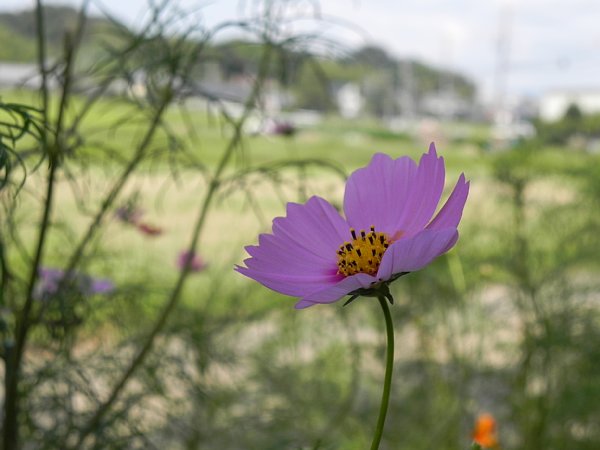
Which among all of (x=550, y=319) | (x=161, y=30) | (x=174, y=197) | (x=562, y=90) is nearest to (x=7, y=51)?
(x=550, y=319)

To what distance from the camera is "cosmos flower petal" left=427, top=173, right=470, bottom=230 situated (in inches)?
9.3

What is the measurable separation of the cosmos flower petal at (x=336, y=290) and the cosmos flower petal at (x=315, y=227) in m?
0.04

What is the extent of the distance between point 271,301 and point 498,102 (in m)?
14.0

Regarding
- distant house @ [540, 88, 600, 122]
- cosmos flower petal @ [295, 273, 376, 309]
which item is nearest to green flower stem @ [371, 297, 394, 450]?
cosmos flower petal @ [295, 273, 376, 309]

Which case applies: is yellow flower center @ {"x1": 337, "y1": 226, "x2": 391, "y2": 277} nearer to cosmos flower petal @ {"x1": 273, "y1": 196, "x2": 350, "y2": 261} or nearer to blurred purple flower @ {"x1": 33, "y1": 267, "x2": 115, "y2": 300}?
cosmos flower petal @ {"x1": 273, "y1": 196, "x2": 350, "y2": 261}

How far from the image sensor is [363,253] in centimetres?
29

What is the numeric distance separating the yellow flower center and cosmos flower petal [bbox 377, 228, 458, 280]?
1.6 inches

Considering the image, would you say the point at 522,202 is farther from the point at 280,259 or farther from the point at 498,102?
the point at 498,102

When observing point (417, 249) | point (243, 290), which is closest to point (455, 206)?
point (417, 249)

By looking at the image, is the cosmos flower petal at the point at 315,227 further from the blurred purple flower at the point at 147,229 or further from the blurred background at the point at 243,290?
the blurred purple flower at the point at 147,229

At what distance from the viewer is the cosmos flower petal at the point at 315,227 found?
28cm

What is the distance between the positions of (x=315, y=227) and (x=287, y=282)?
4 centimetres

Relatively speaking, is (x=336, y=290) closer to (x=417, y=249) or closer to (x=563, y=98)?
(x=417, y=249)

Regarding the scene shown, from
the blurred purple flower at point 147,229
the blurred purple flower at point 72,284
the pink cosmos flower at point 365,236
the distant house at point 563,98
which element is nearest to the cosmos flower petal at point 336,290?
the pink cosmos flower at point 365,236
